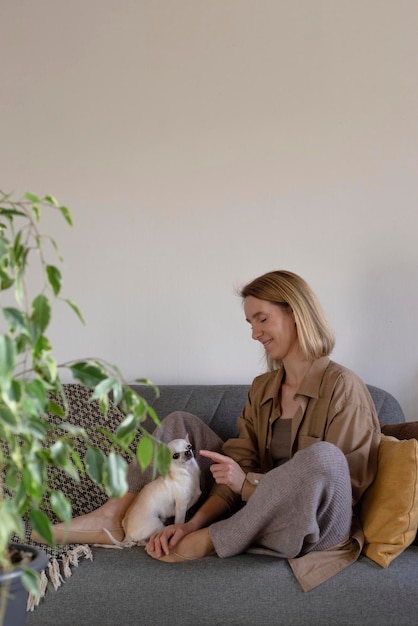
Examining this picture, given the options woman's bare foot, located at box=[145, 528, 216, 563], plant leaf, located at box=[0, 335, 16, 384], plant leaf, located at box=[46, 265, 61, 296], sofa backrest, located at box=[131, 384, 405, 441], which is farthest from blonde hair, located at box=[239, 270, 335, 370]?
plant leaf, located at box=[0, 335, 16, 384]

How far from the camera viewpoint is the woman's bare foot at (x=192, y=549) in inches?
86.6

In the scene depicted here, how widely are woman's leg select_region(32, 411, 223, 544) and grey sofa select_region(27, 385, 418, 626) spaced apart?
0.23m

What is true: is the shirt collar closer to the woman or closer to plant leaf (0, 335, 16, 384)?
the woman

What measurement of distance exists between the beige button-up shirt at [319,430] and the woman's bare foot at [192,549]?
0.20 metres

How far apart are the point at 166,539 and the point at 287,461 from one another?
0.40 metres

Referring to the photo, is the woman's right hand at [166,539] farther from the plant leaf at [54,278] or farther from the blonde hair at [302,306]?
the plant leaf at [54,278]

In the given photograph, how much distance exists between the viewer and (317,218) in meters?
2.94

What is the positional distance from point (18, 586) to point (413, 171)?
213cm

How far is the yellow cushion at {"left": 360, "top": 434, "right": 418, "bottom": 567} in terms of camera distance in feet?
6.91

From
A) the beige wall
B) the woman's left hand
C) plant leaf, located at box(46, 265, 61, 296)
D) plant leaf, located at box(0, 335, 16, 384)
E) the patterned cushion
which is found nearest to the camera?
plant leaf, located at box(0, 335, 16, 384)

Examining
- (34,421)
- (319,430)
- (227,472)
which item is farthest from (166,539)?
(34,421)

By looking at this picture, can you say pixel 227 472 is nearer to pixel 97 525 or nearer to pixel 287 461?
pixel 287 461

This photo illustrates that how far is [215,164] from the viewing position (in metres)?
3.03

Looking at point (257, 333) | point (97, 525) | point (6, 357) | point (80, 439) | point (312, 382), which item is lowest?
point (97, 525)
